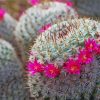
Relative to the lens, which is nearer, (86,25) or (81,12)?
(86,25)

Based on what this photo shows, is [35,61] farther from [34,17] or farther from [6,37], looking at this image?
[6,37]

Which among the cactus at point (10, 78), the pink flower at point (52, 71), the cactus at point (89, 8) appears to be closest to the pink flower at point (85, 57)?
the pink flower at point (52, 71)

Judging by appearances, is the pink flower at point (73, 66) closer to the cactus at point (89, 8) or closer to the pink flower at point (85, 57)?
the pink flower at point (85, 57)

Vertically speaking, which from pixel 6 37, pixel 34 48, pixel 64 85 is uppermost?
pixel 6 37

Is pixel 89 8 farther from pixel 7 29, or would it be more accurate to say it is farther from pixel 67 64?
pixel 67 64

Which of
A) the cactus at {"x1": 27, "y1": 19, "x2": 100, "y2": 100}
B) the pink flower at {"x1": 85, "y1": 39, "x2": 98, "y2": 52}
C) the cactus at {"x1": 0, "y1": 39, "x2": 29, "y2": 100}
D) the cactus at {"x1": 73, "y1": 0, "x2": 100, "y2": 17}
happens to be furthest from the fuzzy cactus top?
the pink flower at {"x1": 85, "y1": 39, "x2": 98, "y2": 52}

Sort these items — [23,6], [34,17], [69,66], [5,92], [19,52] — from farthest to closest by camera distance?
[23,6] < [19,52] < [34,17] < [5,92] < [69,66]

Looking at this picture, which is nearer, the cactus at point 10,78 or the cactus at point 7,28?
the cactus at point 10,78

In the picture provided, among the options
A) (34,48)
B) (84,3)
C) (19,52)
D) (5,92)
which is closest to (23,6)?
(84,3)
